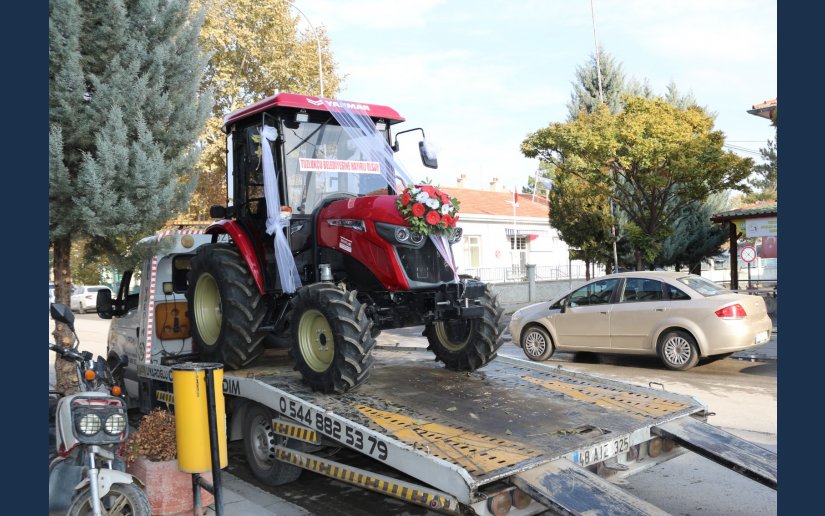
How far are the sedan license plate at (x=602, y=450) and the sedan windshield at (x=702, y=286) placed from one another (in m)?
6.82

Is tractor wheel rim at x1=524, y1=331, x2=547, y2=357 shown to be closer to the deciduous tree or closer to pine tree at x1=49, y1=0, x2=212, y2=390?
the deciduous tree

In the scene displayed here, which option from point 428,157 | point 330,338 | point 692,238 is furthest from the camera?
point 692,238

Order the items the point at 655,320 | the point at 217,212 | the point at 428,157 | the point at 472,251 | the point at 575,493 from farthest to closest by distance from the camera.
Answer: the point at 472,251, the point at 655,320, the point at 217,212, the point at 428,157, the point at 575,493

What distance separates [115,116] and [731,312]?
899 cm

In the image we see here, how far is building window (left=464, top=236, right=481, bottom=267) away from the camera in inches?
1321

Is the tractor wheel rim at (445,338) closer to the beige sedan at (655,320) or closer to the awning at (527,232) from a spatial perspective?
the beige sedan at (655,320)

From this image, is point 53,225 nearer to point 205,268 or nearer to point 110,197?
point 110,197

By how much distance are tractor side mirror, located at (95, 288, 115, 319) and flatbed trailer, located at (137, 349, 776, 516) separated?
234cm

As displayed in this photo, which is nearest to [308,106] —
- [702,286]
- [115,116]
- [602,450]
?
[115,116]

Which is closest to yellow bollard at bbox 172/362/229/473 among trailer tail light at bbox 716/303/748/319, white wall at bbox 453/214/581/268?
trailer tail light at bbox 716/303/748/319

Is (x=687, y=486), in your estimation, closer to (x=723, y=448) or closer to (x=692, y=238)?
(x=723, y=448)

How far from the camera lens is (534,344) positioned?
12.8 metres

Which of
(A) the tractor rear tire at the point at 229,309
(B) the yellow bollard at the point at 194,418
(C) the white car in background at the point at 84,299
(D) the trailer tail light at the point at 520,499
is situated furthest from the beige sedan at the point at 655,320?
(C) the white car in background at the point at 84,299

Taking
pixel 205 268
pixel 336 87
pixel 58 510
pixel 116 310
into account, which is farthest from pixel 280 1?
pixel 58 510
